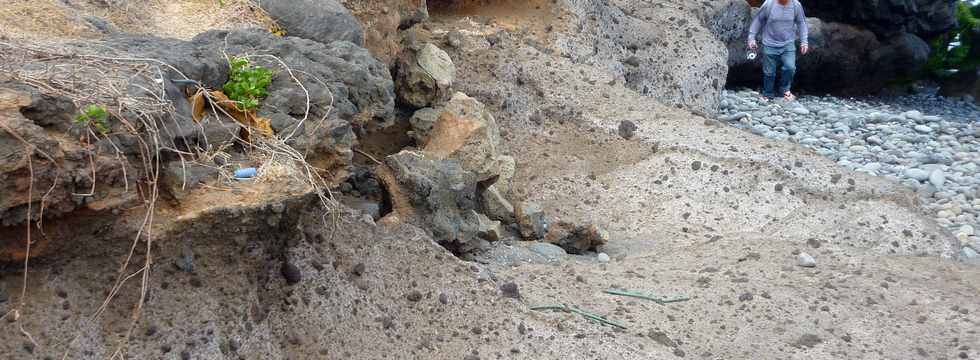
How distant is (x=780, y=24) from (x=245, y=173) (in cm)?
881

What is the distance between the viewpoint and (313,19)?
588 centimetres

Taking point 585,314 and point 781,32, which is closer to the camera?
point 585,314

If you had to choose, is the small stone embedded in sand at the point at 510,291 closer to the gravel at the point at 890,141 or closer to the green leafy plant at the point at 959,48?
the gravel at the point at 890,141

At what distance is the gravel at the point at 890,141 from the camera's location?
8438 mm

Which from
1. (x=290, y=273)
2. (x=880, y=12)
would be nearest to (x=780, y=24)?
(x=880, y=12)

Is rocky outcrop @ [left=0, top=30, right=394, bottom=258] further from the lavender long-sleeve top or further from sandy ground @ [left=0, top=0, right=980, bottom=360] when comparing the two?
the lavender long-sleeve top

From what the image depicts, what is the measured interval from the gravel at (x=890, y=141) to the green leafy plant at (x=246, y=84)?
5.29 m

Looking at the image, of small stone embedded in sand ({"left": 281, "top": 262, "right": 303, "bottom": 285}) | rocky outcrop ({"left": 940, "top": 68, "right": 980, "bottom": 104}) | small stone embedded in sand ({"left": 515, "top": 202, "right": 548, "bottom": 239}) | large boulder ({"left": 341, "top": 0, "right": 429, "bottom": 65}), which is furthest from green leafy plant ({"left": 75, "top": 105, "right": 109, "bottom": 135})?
rocky outcrop ({"left": 940, "top": 68, "right": 980, "bottom": 104})

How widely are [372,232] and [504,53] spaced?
147 inches

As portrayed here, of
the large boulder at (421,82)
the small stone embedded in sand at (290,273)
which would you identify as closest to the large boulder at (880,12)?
the large boulder at (421,82)

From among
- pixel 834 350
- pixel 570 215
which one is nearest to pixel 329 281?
pixel 834 350

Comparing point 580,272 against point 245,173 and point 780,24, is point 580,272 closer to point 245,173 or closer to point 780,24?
point 245,173

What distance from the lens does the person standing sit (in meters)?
11.3

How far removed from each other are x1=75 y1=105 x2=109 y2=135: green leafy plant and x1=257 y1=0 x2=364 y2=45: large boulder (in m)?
2.46
